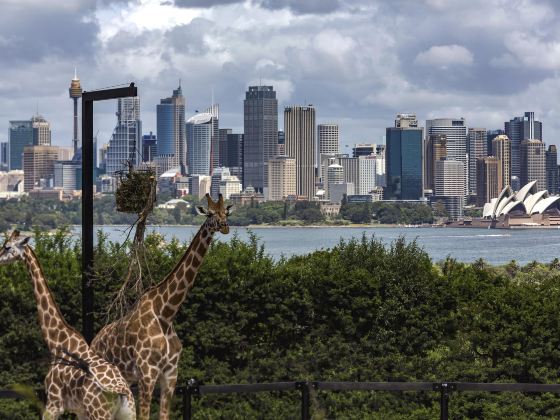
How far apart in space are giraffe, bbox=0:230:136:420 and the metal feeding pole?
672mm

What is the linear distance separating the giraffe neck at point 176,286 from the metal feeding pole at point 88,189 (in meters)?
0.85

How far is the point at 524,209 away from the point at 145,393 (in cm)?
16000

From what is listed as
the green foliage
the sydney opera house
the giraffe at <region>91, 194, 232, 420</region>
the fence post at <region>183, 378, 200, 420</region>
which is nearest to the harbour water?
the sydney opera house

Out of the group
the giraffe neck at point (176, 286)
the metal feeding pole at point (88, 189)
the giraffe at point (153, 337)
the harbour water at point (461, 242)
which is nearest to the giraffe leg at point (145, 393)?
the giraffe at point (153, 337)

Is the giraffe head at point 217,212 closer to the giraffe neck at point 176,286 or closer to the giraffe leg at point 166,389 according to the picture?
the giraffe neck at point 176,286

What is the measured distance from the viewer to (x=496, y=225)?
183 metres

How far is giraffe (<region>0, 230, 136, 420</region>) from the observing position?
22.0 ft

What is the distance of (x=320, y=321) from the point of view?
11.0 metres

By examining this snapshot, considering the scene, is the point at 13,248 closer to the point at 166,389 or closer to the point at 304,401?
the point at 166,389

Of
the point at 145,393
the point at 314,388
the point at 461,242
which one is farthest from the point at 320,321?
the point at 461,242

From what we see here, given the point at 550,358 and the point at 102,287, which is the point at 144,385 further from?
the point at 550,358

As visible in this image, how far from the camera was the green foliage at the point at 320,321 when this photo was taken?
10250 millimetres

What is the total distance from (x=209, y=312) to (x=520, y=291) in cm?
301

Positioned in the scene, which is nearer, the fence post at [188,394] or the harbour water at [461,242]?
the fence post at [188,394]
